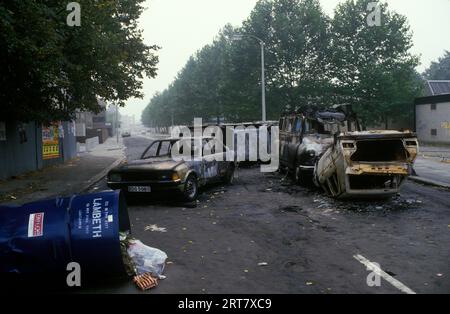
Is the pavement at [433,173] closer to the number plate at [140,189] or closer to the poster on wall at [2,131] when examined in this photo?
the number plate at [140,189]

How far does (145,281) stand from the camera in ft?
15.1

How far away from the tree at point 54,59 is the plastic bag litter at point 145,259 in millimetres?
5642

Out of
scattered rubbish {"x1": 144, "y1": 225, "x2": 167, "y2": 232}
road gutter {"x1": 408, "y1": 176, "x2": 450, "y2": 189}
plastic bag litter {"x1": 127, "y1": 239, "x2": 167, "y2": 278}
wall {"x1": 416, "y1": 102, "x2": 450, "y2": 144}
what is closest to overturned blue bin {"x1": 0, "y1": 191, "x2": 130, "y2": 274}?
plastic bag litter {"x1": 127, "y1": 239, "x2": 167, "y2": 278}

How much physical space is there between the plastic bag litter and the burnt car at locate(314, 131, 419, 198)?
16.2 feet

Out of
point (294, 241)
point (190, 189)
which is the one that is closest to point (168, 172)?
point (190, 189)

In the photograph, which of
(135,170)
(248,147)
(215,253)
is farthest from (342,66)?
(215,253)

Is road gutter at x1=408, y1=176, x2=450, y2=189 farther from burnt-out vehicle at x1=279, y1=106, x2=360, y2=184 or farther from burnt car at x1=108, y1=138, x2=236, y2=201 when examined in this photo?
burnt car at x1=108, y1=138, x2=236, y2=201

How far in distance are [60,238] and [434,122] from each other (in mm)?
34632

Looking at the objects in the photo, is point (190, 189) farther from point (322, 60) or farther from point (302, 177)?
point (322, 60)

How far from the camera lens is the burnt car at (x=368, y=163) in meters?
8.49

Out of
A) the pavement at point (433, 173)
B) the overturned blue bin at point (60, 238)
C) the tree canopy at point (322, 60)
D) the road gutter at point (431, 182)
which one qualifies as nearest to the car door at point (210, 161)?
the pavement at point (433, 173)

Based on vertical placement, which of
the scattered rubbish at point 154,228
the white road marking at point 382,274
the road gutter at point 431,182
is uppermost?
the road gutter at point 431,182

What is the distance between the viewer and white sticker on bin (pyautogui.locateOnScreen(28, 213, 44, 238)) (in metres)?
4.37

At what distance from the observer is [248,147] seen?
17.1 metres
